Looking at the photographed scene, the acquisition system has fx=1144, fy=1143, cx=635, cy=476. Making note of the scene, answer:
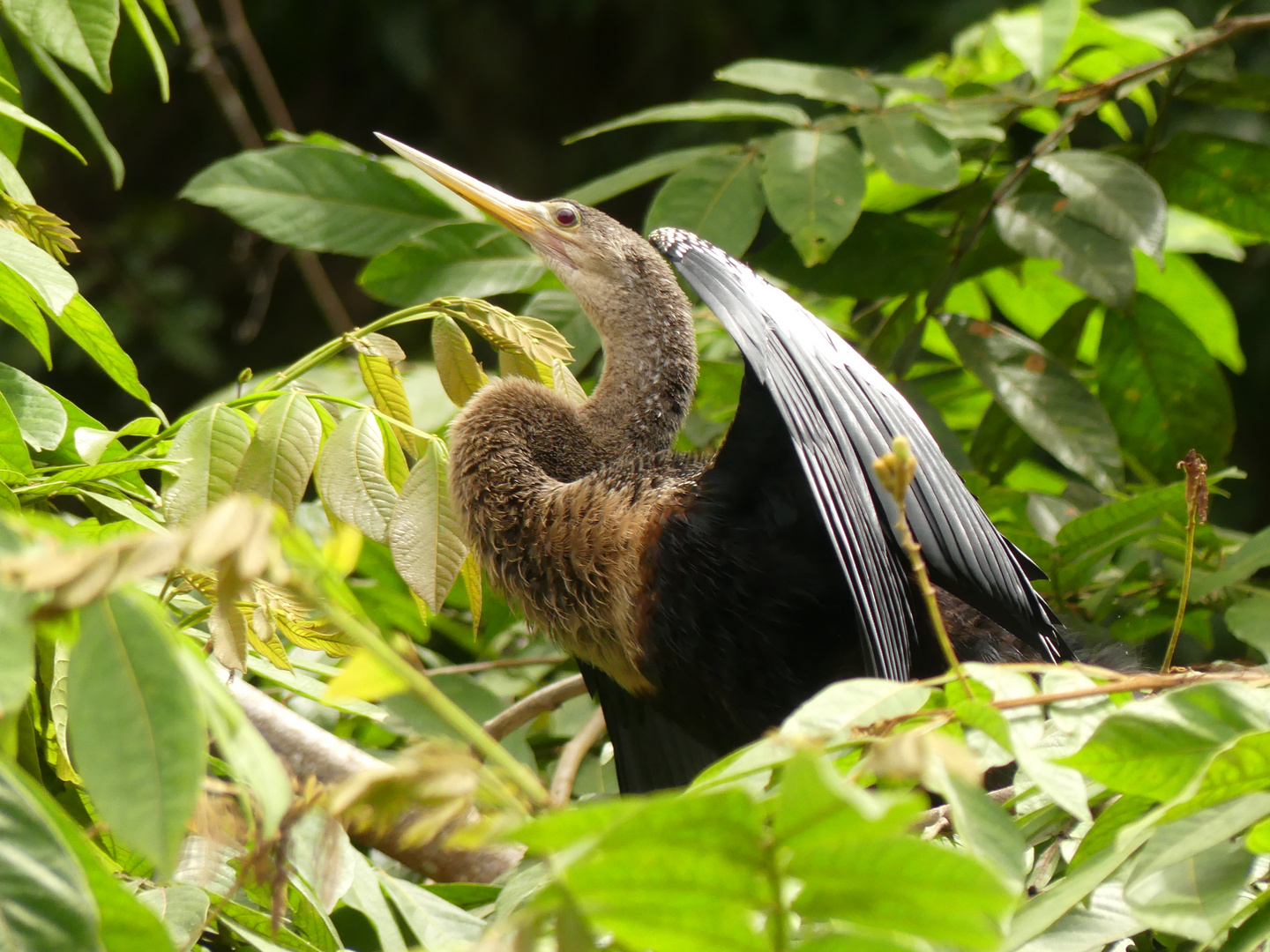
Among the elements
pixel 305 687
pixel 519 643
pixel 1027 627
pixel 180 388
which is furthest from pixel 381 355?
pixel 180 388

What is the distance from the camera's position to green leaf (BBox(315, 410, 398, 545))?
777 mm

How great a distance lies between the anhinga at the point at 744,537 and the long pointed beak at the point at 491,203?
0.84 feet

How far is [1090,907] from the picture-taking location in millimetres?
543

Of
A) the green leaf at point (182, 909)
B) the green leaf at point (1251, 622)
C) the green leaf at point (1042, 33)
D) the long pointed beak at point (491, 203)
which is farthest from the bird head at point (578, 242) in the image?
the green leaf at point (182, 909)

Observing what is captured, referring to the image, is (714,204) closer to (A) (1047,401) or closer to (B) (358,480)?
(A) (1047,401)

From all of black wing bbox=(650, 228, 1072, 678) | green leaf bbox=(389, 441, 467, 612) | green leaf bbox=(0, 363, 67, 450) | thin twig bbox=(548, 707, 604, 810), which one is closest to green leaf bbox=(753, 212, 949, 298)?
black wing bbox=(650, 228, 1072, 678)

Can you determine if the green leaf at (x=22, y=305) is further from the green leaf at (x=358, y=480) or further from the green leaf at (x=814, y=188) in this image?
the green leaf at (x=814, y=188)

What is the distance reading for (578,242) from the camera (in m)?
1.26

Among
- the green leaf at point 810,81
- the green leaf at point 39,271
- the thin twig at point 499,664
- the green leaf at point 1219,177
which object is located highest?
the green leaf at point 810,81

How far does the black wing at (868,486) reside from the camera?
0.88m

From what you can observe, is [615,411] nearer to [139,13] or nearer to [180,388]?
[139,13]

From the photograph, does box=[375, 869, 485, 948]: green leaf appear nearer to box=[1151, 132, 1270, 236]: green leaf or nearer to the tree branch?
the tree branch

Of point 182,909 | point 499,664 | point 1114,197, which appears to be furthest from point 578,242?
point 182,909

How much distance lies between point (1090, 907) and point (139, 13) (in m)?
1.00
